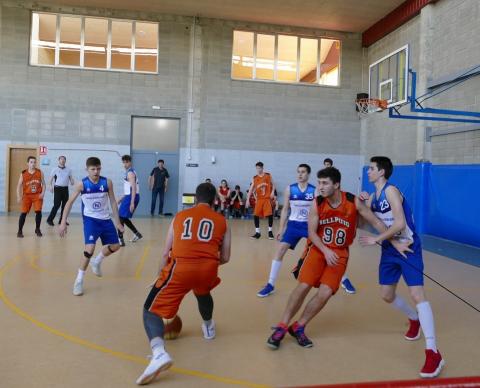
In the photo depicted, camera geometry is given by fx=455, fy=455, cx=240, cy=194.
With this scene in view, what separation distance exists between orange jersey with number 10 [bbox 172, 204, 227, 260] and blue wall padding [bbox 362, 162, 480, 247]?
853 cm

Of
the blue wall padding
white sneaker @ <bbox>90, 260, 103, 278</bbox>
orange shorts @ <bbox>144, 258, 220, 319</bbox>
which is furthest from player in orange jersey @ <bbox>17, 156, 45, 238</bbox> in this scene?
the blue wall padding

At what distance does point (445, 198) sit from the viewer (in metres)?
11.4

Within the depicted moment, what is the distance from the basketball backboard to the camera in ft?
39.1

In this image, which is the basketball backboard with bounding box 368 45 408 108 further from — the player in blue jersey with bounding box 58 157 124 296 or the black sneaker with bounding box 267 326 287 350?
the black sneaker with bounding box 267 326 287 350

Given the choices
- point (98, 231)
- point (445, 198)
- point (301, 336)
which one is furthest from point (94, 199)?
point (445, 198)

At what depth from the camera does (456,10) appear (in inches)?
480

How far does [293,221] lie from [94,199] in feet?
8.75

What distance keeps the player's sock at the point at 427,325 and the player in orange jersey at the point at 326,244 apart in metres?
0.72

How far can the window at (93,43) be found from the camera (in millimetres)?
16109

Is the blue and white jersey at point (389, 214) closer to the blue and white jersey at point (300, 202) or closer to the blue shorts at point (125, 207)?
the blue and white jersey at point (300, 202)

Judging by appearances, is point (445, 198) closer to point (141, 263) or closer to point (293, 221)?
point (293, 221)

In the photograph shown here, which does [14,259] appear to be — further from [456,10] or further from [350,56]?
[350,56]

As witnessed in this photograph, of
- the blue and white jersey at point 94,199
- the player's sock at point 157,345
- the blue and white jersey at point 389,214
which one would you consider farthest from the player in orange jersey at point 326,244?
the blue and white jersey at point 94,199

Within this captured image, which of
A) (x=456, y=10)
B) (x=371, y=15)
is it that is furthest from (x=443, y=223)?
(x=371, y=15)
